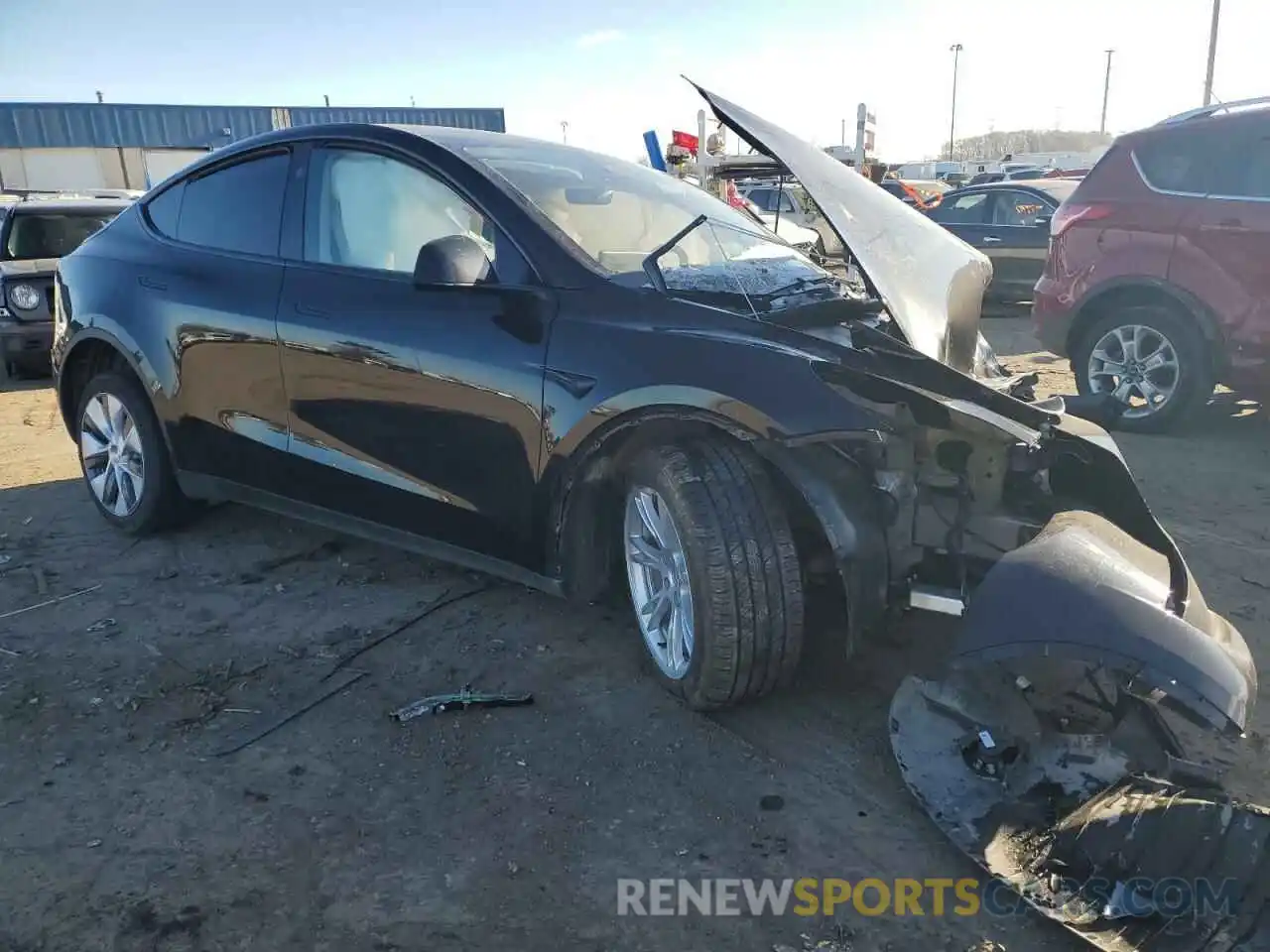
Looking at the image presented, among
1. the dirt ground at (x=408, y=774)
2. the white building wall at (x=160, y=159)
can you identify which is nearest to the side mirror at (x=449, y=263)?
the dirt ground at (x=408, y=774)

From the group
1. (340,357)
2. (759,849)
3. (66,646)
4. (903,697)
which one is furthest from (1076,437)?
(66,646)

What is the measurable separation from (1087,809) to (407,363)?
230 cm

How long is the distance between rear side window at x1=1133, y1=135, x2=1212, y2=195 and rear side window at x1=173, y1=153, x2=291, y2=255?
16.2 feet

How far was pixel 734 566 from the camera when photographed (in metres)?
2.64

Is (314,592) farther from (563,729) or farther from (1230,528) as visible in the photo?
(1230,528)

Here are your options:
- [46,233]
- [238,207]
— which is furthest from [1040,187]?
[46,233]

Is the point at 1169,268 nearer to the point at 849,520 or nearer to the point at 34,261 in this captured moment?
the point at 849,520

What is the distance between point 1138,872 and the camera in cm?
202

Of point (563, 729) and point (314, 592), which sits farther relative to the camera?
point (314, 592)

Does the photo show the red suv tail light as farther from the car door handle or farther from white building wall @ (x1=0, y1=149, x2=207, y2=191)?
white building wall @ (x1=0, y1=149, x2=207, y2=191)

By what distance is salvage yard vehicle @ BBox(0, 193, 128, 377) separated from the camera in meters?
8.02

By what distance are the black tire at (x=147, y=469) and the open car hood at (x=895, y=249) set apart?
110 inches

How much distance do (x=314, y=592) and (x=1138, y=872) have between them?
2980mm

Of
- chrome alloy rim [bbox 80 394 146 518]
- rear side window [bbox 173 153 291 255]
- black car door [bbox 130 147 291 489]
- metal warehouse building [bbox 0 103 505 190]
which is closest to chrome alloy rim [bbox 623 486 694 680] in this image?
black car door [bbox 130 147 291 489]
